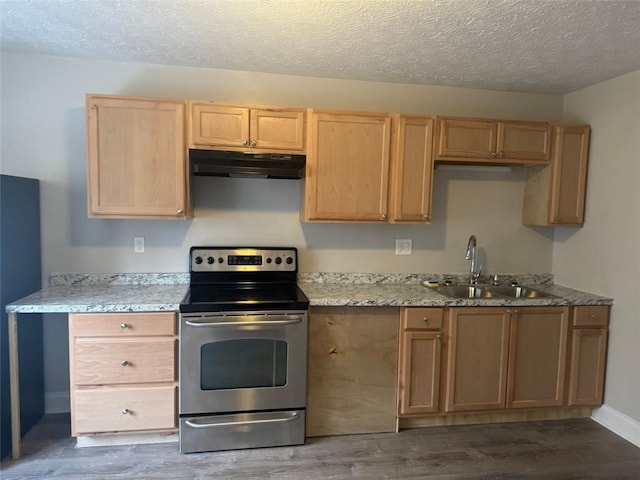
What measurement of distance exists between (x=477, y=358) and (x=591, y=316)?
34.0 inches

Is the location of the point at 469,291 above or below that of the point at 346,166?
below

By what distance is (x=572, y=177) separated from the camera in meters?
3.00

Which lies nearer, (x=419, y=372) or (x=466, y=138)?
(x=419, y=372)

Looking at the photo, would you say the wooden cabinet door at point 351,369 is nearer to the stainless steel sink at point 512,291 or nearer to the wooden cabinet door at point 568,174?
the stainless steel sink at point 512,291

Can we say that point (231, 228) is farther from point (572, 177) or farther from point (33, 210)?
point (572, 177)

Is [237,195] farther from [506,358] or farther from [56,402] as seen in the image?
[506,358]

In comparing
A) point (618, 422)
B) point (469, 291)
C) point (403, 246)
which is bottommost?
point (618, 422)

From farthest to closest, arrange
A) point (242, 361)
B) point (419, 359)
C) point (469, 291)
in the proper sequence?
point (469, 291), point (419, 359), point (242, 361)

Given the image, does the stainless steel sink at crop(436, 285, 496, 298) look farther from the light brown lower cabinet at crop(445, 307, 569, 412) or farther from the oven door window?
the oven door window

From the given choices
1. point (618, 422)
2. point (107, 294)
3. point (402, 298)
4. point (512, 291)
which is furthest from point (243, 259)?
point (618, 422)

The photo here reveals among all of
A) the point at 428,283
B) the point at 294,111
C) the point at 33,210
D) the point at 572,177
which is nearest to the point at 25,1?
the point at 33,210

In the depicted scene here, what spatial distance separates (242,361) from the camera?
2445 millimetres

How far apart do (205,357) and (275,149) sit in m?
1.35

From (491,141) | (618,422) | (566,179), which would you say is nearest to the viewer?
(618,422)
